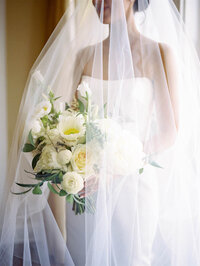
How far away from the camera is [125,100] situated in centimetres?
84

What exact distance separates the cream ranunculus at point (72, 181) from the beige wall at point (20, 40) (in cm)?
137

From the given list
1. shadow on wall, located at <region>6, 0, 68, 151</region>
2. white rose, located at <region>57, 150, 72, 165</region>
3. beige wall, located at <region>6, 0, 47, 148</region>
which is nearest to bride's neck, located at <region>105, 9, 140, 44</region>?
white rose, located at <region>57, 150, 72, 165</region>

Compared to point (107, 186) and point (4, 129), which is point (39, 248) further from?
point (4, 129)

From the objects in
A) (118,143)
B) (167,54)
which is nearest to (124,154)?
(118,143)

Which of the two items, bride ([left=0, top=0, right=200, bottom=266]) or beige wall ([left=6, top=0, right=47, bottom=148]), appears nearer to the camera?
bride ([left=0, top=0, right=200, bottom=266])

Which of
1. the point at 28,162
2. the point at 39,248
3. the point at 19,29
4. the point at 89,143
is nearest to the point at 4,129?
the point at 19,29

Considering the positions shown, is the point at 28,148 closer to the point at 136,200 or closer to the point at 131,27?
the point at 136,200

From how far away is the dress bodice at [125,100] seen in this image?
2.71 ft

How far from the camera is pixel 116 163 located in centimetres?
76

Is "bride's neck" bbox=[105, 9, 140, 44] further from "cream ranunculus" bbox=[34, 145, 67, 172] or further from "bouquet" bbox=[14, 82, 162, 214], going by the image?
"cream ranunculus" bbox=[34, 145, 67, 172]

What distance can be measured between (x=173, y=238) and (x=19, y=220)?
504 millimetres

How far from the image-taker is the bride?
0.78m

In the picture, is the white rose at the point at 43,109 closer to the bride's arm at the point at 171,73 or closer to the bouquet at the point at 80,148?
the bouquet at the point at 80,148

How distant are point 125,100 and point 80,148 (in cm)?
21
